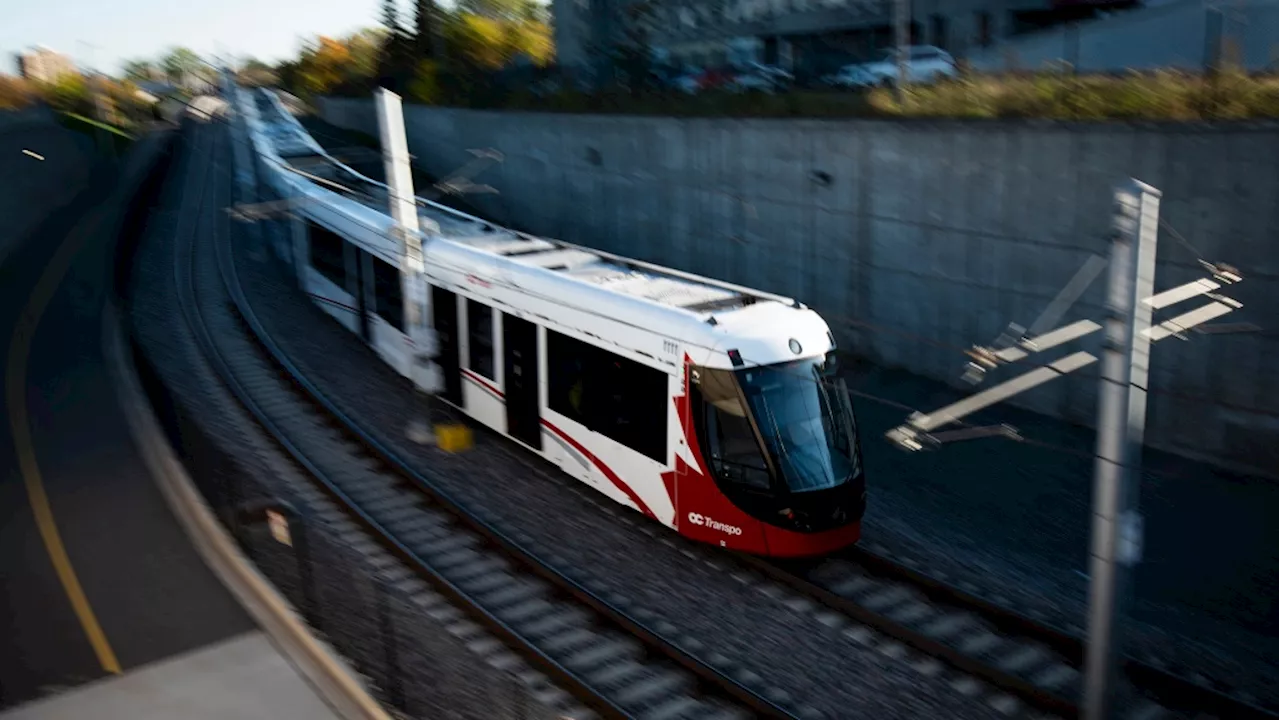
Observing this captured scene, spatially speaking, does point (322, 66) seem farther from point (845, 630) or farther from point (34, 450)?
point (845, 630)

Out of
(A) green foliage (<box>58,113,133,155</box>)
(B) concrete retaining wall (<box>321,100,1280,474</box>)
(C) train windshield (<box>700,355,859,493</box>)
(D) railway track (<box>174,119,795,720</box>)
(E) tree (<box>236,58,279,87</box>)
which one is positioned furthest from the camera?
(E) tree (<box>236,58,279,87</box>)

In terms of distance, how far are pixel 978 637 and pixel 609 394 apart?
482 centimetres

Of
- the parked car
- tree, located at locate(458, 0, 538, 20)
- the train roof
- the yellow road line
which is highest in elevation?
tree, located at locate(458, 0, 538, 20)

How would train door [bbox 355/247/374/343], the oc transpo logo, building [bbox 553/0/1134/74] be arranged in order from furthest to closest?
building [bbox 553/0/1134/74] < train door [bbox 355/247/374/343] < the oc transpo logo

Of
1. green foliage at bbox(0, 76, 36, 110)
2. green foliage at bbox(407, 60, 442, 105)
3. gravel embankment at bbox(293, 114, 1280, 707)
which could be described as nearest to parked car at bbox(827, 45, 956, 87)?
gravel embankment at bbox(293, 114, 1280, 707)

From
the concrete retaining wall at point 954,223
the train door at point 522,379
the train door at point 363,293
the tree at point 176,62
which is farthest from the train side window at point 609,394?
the tree at point 176,62

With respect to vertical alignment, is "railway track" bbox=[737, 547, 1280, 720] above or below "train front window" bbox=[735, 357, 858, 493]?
below

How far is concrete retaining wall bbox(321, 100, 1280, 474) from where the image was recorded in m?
14.2

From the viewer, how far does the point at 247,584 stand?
463 inches

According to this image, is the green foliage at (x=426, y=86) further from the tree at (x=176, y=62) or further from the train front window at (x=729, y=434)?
the tree at (x=176, y=62)

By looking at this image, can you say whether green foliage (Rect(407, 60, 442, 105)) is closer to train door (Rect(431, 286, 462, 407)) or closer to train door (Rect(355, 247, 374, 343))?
train door (Rect(355, 247, 374, 343))

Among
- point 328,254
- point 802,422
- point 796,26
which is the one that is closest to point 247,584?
Result: point 802,422

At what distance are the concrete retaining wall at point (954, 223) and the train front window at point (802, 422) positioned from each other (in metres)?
1.53

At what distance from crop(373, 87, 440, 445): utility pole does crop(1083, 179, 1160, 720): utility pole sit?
1055cm
